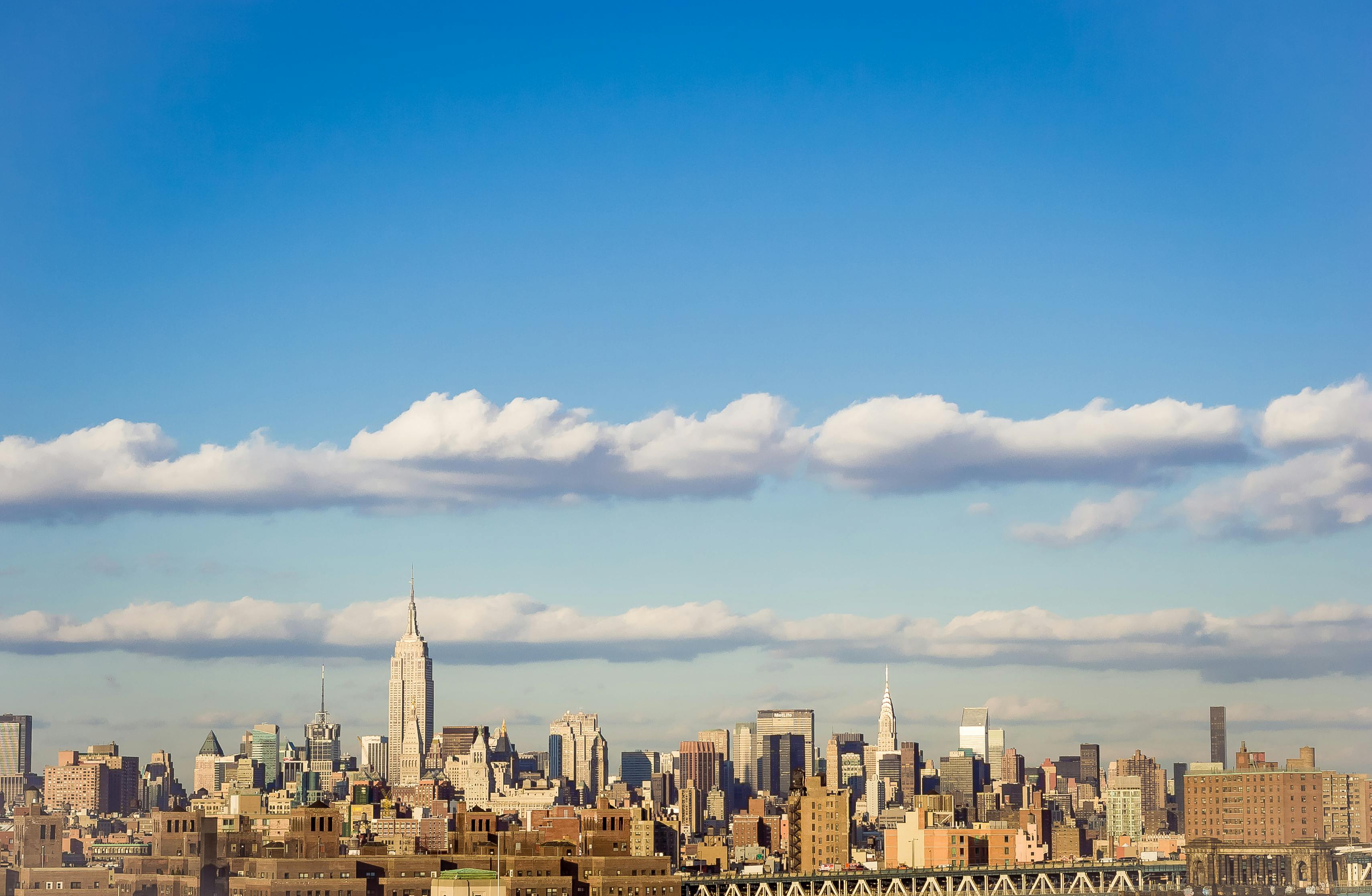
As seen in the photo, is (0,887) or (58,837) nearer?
(0,887)

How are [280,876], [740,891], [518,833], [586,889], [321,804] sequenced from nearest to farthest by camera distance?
[280,876] < [586,889] < [321,804] < [518,833] < [740,891]

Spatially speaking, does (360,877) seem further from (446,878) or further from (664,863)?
(664,863)

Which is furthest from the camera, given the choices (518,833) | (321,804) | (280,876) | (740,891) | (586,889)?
(740,891)

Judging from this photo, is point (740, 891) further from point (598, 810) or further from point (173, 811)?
point (173, 811)

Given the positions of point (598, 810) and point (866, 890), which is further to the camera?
point (866, 890)

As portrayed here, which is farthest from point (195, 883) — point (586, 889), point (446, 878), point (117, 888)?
point (586, 889)

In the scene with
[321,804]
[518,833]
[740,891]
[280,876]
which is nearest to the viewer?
[280,876]

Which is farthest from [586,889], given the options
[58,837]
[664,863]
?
[58,837]
